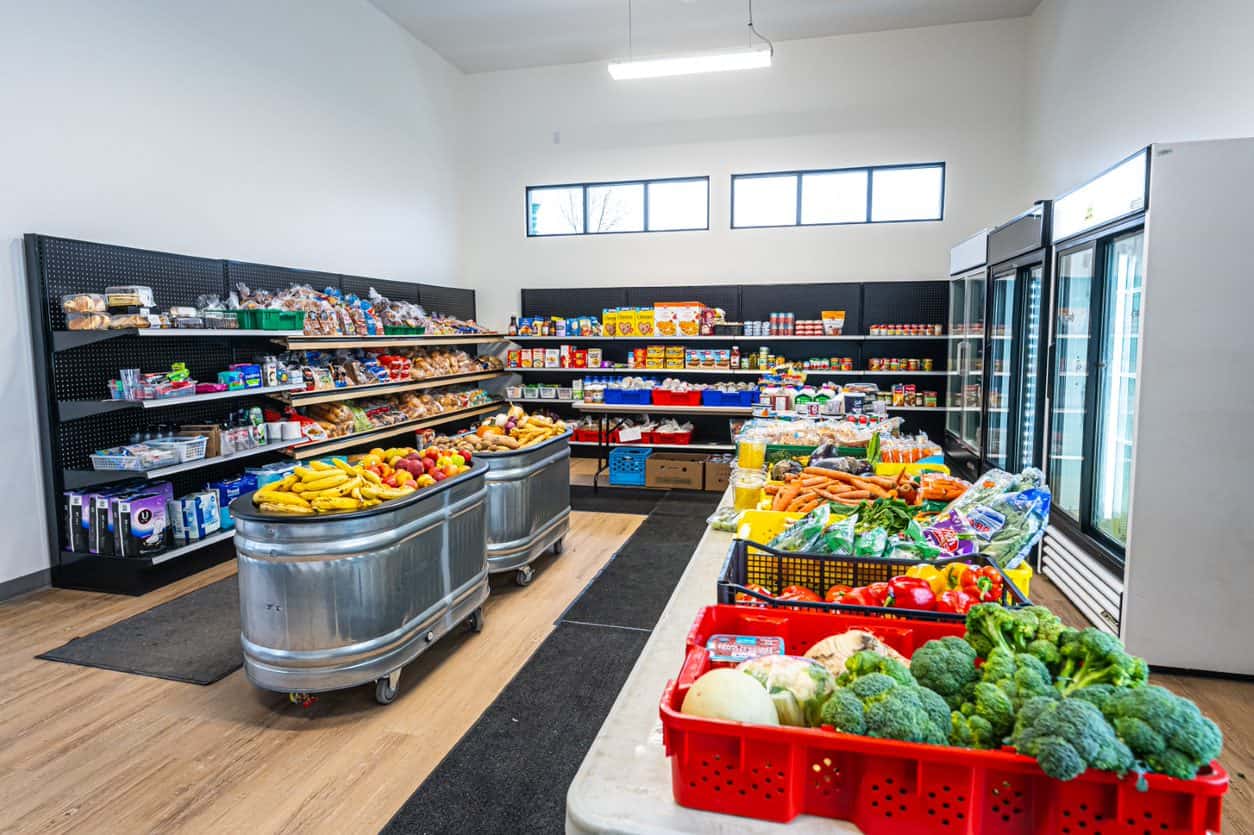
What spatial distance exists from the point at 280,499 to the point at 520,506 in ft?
6.08

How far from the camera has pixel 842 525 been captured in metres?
2.15

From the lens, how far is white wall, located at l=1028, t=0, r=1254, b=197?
14.2 ft

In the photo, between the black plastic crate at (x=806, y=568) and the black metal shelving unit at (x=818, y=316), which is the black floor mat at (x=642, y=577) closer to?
the black metal shelving unit at (x=818, y=316)

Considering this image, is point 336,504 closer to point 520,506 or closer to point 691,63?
point 520,506

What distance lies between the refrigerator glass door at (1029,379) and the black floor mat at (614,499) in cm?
329

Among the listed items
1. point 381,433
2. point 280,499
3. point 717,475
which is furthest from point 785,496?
point 381,433

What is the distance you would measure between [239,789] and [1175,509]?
14.0 ft

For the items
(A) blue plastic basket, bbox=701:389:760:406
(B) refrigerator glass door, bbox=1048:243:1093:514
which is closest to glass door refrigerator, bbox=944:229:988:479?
(B) refrigerator glass door, bbox=1048:243:1093:514

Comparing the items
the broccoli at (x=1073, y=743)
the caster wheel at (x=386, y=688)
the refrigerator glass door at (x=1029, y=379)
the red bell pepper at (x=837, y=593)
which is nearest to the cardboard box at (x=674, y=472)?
the refrigerator glass door at (x=1029, y=379)

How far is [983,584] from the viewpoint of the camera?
5.67ft

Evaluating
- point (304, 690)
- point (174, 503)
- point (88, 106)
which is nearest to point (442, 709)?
point (304, 690)

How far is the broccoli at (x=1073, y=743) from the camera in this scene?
0.96 metres

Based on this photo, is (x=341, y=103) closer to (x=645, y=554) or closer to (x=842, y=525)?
(x=645, y=554)

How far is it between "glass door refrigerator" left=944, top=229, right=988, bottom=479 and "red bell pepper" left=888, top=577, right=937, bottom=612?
5.80m
